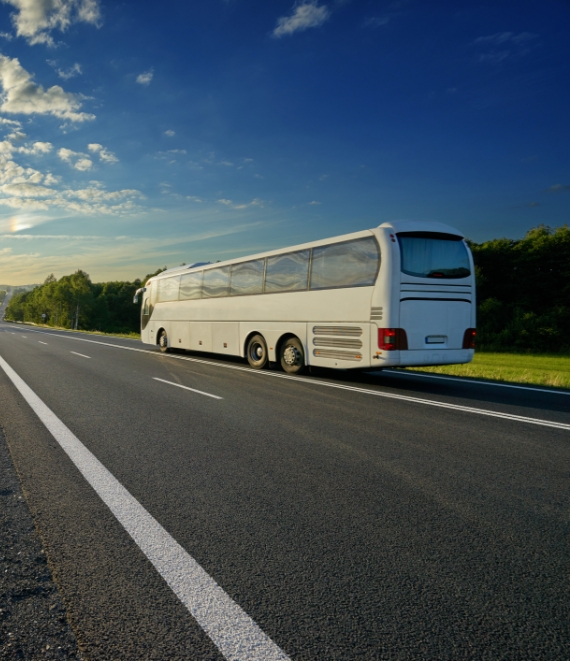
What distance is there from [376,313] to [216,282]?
7.34 m

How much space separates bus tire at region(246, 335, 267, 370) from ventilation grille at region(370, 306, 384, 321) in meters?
4.21

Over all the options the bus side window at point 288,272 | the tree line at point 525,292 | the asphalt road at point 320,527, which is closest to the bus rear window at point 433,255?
the bus side window at point 288,272

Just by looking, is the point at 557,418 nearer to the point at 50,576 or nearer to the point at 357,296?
the point at 357,296

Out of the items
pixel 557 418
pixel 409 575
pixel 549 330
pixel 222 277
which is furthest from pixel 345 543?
pixel 549 330

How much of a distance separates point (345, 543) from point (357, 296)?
7833 mm

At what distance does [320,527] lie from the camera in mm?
3342

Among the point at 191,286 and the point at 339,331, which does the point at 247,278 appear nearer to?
the point at 191,286

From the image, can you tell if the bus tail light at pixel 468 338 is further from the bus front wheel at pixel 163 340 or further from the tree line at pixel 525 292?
the tree line at pixel 525 292

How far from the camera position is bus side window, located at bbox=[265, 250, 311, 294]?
484 inches

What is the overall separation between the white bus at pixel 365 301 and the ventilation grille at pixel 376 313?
0.07 feet

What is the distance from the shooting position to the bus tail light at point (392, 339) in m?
9.84

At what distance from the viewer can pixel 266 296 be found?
1364 centimetres

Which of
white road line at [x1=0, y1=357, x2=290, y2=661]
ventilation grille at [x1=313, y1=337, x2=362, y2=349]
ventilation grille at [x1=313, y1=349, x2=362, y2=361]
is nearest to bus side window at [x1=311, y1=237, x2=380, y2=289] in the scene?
ventilation grille at [x1=313, y1=337, x2=362, y2=349]

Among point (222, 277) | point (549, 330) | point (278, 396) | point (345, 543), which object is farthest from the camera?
point (549, 330)
